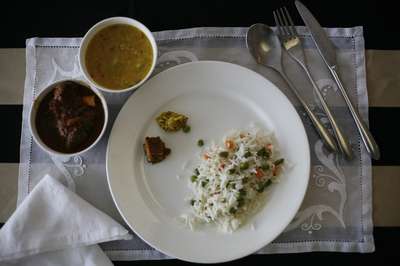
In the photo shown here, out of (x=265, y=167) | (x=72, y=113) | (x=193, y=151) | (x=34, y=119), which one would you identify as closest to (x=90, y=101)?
(x=72, y=113)

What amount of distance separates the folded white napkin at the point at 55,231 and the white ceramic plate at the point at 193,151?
167mm

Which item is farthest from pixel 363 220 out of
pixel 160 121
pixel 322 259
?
pixel 160 121

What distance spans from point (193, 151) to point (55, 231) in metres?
→ 0.80

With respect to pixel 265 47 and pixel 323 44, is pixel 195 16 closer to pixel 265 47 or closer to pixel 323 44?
pixel 265 47

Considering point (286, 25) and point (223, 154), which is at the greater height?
point (286, 25)

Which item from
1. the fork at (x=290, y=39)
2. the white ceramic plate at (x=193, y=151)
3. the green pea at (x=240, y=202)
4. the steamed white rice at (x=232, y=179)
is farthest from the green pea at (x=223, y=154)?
the fork at (x=290, y=39)

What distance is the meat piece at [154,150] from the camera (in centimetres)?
201

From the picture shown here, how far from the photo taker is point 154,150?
79.0 inches

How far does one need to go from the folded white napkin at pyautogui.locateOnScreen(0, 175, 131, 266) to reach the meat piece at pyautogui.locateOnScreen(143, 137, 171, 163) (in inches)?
14.7

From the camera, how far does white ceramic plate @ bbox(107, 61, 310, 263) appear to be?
1.94m

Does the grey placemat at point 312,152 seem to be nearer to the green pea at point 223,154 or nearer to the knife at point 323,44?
the knife at point 323,44

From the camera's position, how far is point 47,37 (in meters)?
2.22

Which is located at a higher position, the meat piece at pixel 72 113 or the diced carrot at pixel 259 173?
the meat piece at pixel 72 113

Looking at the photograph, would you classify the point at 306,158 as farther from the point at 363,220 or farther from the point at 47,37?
the point at 47,37
